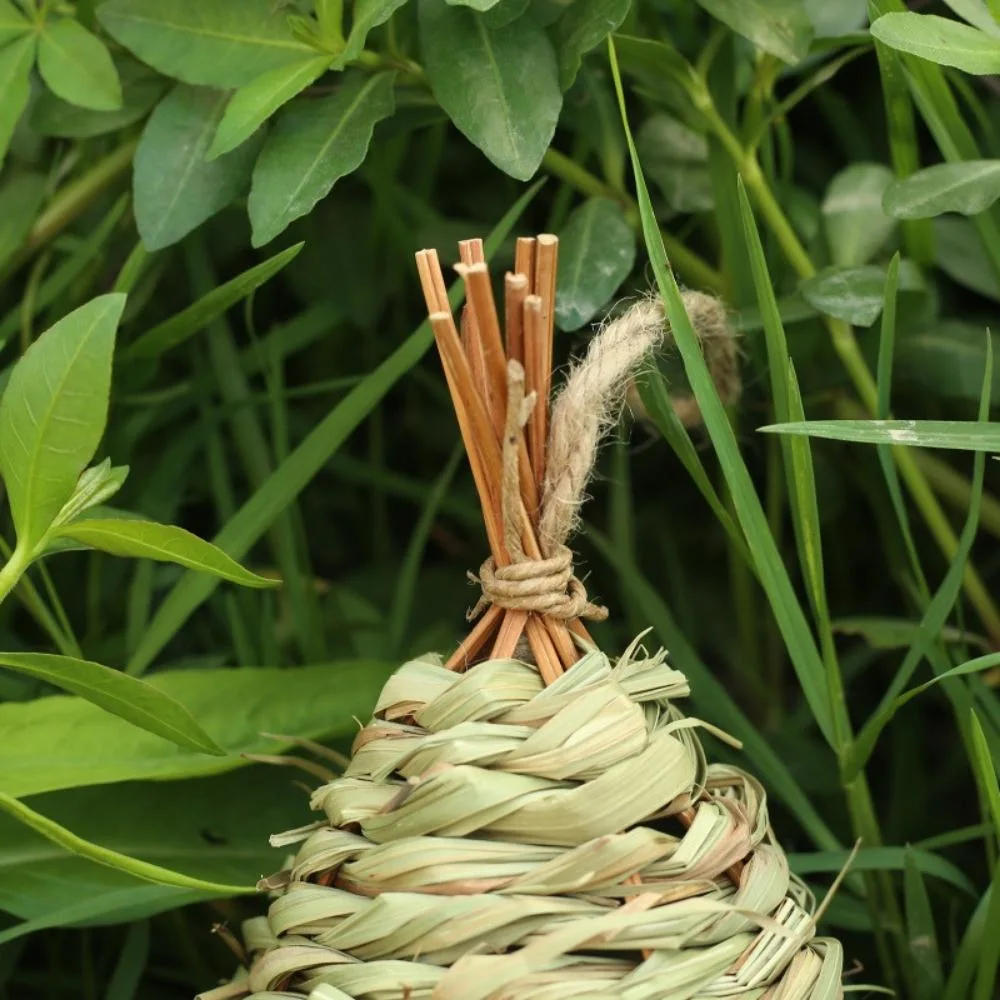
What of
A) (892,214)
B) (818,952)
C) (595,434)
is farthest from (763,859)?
(892,214)

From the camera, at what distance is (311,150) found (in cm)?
59

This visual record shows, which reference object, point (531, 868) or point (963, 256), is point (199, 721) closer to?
point (531, 868)

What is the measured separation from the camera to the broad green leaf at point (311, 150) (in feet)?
1.86

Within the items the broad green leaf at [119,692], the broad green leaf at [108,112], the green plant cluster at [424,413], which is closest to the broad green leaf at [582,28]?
the green plant cluster at [424,413]

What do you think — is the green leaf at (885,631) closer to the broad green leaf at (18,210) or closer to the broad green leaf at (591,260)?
the broad green leaf at (591,260)

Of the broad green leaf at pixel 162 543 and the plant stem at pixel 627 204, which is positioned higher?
the plant stem at pixel 627 204

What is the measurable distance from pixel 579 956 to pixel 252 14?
1.44 ft

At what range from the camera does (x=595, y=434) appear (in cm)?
48

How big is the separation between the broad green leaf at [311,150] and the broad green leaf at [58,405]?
0.11 m

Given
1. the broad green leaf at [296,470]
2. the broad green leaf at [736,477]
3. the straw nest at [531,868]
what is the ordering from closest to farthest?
the straw nest at [531,868]
the broad green leaf at [736,477]
the broad green leaf at [296,470]

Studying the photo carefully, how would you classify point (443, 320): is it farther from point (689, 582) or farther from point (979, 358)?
point (689, 582)

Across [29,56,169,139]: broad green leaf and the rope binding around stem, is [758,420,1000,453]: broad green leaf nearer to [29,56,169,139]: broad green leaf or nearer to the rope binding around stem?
the rope binding around stem

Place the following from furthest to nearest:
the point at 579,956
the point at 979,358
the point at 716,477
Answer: the point at 716,477 → the point at 979,358 → the point at 579,956

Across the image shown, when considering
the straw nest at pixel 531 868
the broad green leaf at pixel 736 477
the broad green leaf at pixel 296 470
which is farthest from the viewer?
the broad green leaf at pixel 296 470
